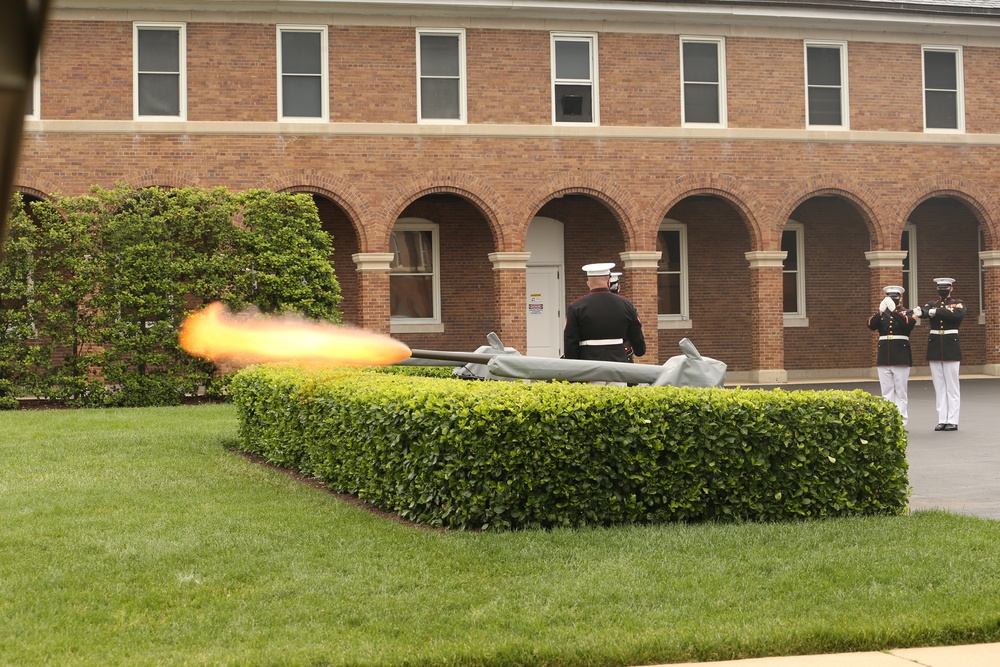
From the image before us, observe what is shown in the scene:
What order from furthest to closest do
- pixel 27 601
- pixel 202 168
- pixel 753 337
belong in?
pixel 753 337
pixel 202 168
pixel 27 601

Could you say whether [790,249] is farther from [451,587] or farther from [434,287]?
[451,587]

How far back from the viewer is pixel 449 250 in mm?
→ 26797

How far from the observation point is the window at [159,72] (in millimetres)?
23297

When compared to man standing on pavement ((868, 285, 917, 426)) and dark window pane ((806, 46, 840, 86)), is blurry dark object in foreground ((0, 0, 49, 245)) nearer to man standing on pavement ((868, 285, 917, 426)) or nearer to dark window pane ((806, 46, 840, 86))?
man standing on pavement ((868, 285, 917, 426))

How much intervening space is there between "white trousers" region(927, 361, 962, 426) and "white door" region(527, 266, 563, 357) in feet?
39.0

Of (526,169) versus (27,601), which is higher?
(526,169)

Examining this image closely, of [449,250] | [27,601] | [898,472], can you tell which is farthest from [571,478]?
[449,250]

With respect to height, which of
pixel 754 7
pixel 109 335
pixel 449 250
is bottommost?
pixel 109 335

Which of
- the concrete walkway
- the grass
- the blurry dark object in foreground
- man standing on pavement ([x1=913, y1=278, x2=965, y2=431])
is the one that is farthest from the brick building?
the blurry dark object in foreground

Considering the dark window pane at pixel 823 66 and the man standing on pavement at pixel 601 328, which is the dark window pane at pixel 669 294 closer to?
the dark window pane at pixel 823 66

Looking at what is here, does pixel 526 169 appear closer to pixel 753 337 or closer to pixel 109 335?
pixel 753 337

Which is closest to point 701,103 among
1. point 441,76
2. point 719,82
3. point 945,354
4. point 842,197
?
point 719,82

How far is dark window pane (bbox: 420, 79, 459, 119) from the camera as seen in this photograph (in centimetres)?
2445

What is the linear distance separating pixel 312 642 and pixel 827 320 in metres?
25.5
